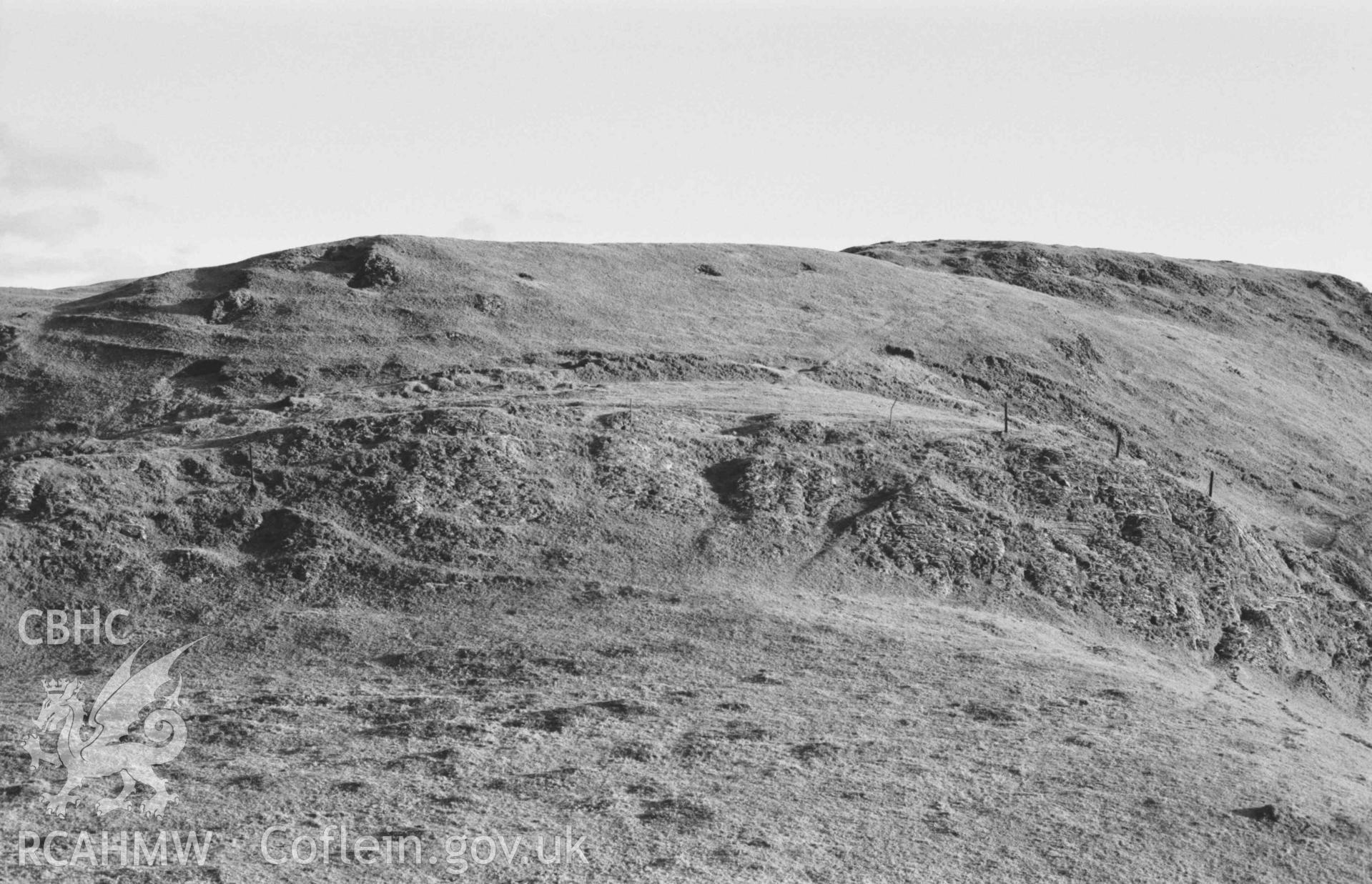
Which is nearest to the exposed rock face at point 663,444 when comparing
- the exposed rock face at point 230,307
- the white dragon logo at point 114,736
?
the exposed rock face at point 230,307

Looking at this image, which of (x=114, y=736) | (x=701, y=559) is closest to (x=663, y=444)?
(x=701, y=559)

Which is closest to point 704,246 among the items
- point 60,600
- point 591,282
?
point 591,282

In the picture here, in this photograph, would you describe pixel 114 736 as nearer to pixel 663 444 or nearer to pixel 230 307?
pixel 663 444

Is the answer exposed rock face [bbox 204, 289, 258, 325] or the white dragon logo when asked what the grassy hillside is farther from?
the white dragon logo

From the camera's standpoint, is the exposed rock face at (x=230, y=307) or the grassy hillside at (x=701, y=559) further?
the exposed rock face at (x=230, y=307)

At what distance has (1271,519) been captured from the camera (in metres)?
46.0

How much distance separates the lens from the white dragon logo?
19.8 meters

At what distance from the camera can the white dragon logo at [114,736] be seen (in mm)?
19812

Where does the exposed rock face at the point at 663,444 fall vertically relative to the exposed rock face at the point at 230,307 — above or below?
below

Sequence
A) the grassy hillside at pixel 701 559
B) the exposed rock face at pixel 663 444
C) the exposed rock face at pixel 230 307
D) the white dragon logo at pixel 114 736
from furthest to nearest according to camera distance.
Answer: the exposed rock face at pixel 230 307 → the exposed rock face at pixel 663 444 → the grassy hillside at pixel 701 559 → the white dragon logo at pixel 114 736

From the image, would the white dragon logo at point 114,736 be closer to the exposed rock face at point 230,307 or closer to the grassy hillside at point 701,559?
the grassy hillside at point 701,559

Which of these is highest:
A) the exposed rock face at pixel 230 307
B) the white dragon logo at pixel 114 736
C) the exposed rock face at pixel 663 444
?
the exposed rock face at pixel 230 307

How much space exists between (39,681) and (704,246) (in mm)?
38769

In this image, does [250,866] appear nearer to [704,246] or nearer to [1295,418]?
[704,246]
